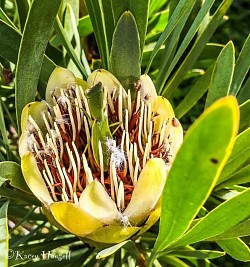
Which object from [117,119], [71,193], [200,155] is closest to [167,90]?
[117,119]

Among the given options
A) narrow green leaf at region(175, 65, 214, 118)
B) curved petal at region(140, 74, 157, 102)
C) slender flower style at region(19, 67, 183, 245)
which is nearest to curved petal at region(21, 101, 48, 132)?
slender flower style at region(19, 67, 183, 245)

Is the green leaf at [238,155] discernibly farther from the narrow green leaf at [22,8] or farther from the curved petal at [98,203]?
the narrow green leaf at [22,8]

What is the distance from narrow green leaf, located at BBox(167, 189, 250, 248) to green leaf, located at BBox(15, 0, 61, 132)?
22cm

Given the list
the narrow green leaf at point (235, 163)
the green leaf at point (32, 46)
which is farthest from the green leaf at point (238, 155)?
the green leaf at point (32, 46)

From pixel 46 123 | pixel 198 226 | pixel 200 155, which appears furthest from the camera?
pixel 46 123

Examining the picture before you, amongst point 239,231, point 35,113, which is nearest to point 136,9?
point 35,113

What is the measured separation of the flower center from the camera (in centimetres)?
54

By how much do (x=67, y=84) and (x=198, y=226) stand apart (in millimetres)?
228

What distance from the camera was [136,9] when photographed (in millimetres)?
604

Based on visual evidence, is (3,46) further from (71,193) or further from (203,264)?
(203,264)

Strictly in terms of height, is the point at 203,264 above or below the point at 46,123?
below

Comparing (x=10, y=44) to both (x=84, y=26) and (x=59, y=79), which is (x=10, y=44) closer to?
(x=59, y=79)

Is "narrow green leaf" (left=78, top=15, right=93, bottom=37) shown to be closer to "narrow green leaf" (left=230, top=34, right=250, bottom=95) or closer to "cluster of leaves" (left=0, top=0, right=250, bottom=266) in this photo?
"cluster of leaves" (left=0, top=0, right=250, bottom=266)

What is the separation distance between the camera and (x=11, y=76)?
754 millimetres
